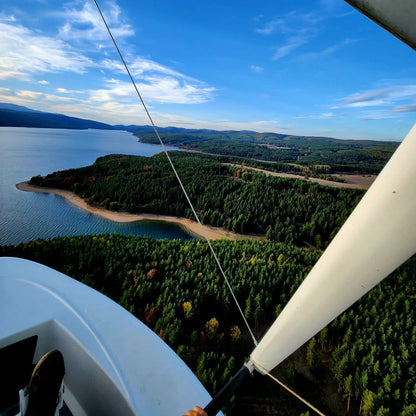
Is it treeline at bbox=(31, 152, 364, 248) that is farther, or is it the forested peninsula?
treeline at bbox=(31, 152, 364, 248)

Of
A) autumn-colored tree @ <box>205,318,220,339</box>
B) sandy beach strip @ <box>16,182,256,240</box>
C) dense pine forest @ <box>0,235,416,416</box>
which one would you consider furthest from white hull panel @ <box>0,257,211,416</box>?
sandy beach strip @ <box>16,182,256,240</box>

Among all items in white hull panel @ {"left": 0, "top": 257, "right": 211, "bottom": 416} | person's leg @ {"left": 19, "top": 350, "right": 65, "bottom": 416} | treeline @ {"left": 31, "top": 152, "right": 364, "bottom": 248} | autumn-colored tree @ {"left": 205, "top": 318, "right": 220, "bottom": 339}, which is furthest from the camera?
treeline @ {"left": 31, "top": 152, "right": 364, "bottom": 248}

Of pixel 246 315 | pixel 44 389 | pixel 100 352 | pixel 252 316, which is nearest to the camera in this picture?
pixel 44 389

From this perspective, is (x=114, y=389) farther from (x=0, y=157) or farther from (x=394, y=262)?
(x=0, y=157)

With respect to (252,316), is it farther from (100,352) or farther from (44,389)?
(44,389)

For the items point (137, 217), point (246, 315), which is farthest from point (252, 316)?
point (137, 217)

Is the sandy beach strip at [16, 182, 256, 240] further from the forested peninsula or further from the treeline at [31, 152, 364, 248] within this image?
the forested peninsula

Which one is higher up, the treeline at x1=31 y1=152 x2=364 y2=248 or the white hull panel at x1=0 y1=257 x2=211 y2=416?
the white hull panel at x1=0 y1=257 x2=211 y2=416
